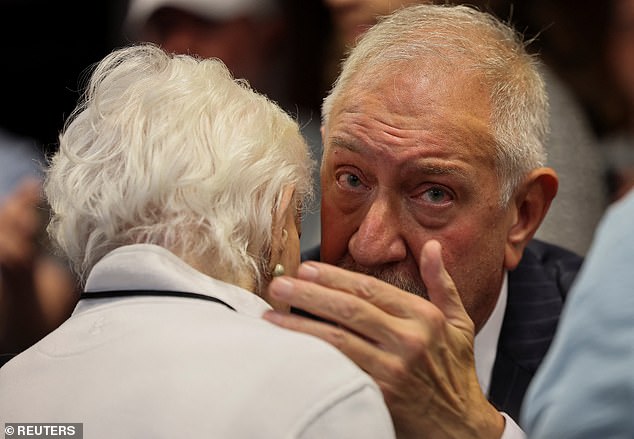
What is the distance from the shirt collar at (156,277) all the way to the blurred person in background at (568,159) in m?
1.65

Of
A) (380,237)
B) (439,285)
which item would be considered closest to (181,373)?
(439,285)

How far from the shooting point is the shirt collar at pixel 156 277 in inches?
59.2

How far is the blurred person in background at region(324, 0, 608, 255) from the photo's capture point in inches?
122

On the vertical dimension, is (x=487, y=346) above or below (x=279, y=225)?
below

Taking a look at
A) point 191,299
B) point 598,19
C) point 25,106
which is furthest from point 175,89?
point 25,106

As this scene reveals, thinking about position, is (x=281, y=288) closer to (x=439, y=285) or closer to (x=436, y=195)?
(x=439, y=285)

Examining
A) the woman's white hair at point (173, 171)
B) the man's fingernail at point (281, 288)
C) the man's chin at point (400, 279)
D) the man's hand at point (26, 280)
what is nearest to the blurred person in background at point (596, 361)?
the man's fingernail at point (281, 288)

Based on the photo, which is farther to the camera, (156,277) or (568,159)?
(568,159)

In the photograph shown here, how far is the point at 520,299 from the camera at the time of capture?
2.52m

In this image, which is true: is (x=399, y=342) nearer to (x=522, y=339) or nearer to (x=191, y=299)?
(x=191, y=299)

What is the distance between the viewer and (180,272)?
1.52 meters

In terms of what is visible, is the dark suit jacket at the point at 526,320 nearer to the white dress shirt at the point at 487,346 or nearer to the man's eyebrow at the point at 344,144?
the white dress shirt at the point at 487,346

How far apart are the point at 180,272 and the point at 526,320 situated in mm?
1222

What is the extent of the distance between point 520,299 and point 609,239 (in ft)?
5.07
